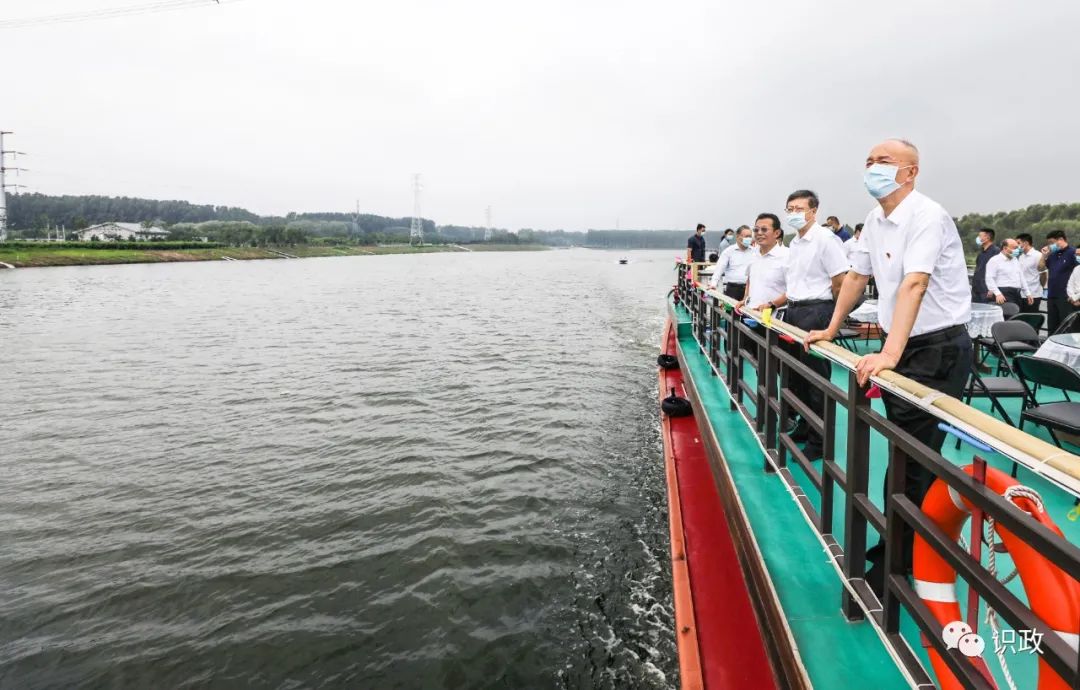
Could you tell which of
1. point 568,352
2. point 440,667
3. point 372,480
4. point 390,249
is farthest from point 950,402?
point 390,249

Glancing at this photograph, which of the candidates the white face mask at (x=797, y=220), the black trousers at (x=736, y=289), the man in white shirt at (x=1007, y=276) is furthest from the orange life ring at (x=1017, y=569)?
the man in white shirt at (x=1007, y=276)

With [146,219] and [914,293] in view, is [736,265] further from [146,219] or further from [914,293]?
[146,219]

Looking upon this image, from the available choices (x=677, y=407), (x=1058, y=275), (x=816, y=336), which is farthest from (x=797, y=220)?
(x=1058, y=275)

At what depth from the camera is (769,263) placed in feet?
19.5

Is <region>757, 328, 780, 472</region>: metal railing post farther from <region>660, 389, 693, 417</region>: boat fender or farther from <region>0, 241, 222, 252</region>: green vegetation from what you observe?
<region>0, 241, 222, 252</region>: green vegetation

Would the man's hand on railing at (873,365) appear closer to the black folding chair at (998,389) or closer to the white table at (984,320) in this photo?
the black folding chair at (998,389)

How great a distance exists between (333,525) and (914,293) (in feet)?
20.2

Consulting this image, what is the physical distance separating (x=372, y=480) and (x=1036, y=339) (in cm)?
808

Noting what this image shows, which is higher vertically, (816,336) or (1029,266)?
(1029,266)

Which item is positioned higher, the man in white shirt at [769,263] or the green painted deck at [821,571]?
the man in white shirt at [769,263]

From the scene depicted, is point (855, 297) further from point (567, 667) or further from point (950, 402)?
point (567, 667)

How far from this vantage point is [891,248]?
2.90 m

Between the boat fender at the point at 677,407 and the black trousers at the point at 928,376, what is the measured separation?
17.3 feet

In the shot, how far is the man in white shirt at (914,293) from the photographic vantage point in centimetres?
266
